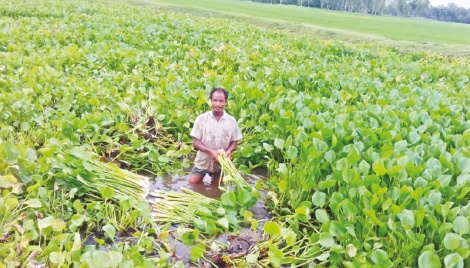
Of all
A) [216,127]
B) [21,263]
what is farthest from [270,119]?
[21,263]

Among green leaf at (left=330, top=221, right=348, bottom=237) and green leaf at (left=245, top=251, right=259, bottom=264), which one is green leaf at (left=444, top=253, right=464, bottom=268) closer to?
green leaf at (left=330, top=221, right=348, bottom=237)

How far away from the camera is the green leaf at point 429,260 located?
2.62 m

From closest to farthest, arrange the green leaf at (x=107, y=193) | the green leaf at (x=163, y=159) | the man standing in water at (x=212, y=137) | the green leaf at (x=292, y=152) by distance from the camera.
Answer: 1. the green leaf at (x=107, y=193)
2. the green leaf at (x=292, y=152)
3. the man standing in water at (x=212, y=137)
4. the green leaf at (x=163, y=159)

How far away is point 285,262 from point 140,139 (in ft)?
8.21

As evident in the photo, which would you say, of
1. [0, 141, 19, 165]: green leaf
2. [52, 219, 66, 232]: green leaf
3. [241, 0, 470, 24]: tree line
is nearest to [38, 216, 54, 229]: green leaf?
[52, 219, 66, 232]: green leaf

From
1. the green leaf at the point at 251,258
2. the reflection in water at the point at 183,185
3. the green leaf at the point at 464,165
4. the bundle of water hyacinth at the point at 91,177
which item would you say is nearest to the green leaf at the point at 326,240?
the green leaf at the point at 251,258

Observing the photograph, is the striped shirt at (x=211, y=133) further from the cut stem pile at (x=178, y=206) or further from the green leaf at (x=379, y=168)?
the green leaf at (x=379, y=168)

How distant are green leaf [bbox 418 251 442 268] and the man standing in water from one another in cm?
209

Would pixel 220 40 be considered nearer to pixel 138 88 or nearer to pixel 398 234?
pixel 138 88

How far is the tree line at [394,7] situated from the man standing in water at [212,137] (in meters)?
73.5

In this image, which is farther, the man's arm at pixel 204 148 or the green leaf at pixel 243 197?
the man's arm at pixel 204 148

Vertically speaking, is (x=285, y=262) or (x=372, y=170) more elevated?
(x=372, y=170)

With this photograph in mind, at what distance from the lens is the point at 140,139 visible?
5020 millimetres

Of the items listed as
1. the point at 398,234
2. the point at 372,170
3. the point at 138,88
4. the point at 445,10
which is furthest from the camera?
the point at 445,10
